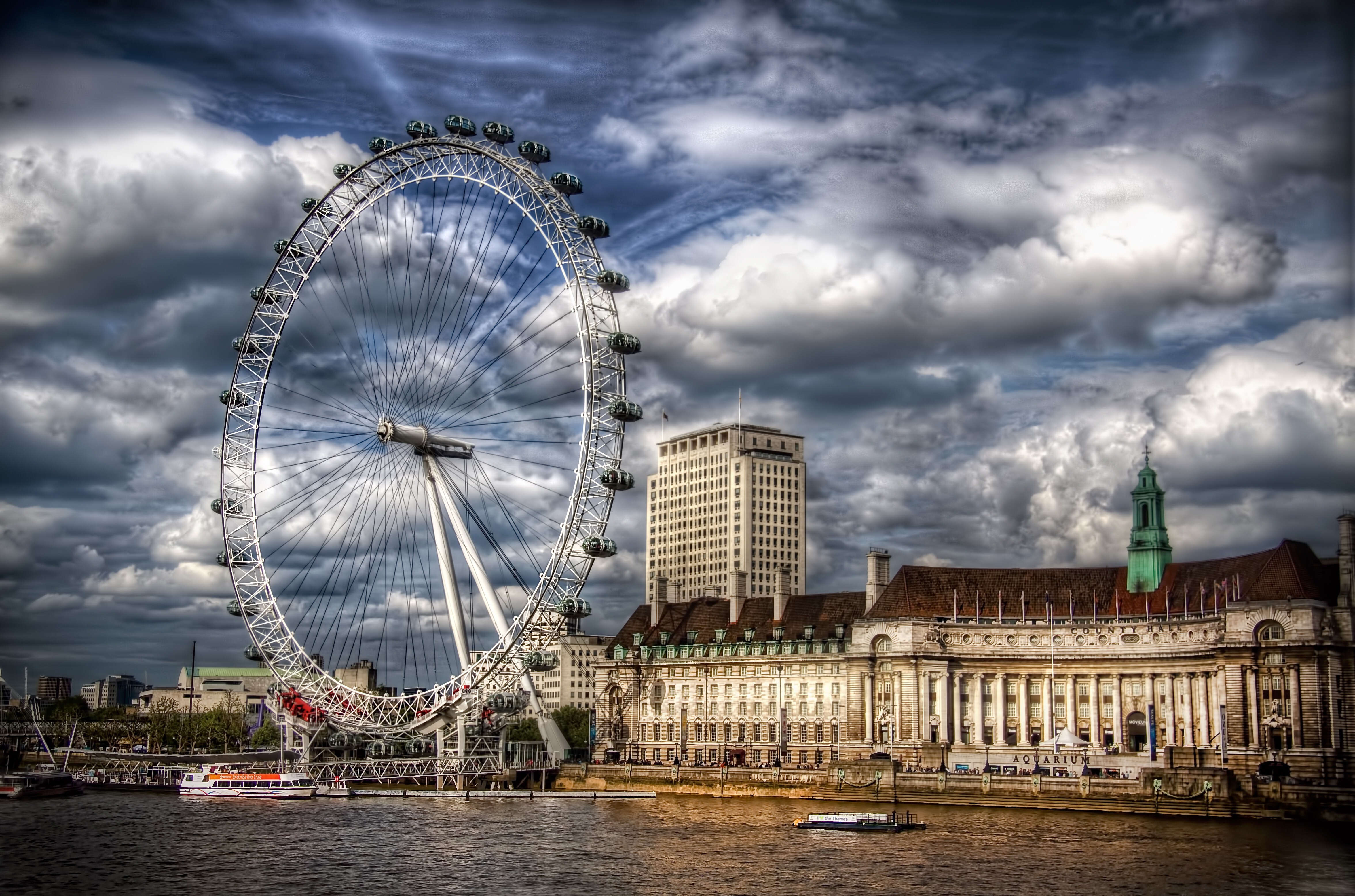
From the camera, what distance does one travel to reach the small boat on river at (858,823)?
86000 millimetres

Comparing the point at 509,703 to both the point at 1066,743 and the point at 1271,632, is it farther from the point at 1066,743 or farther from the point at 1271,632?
the point at 1271,632

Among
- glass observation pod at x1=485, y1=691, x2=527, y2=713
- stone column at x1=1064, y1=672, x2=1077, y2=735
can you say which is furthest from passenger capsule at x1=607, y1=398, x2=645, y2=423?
stone column at x1=1064, y1=672, x2=1077, y2=735

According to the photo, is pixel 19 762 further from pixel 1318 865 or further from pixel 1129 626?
A: pixel 1318 865

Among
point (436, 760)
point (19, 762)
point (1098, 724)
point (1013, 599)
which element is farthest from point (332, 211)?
point (19, 762)

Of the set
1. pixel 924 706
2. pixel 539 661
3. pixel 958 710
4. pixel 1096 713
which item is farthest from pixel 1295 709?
pixel 539 661

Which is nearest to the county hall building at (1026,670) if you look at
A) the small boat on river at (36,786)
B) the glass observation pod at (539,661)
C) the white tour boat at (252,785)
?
the glass observation pod at (539,661)

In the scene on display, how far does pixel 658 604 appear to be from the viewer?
147125mm

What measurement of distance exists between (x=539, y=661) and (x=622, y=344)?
80.2ft

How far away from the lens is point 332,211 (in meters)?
106

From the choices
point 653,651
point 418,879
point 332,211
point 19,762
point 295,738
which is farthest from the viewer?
point 19,762

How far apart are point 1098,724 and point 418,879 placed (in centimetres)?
7400

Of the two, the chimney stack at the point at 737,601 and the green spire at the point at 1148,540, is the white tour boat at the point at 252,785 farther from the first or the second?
the green spire at the point at 1148,540

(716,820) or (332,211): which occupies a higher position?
(332,211)

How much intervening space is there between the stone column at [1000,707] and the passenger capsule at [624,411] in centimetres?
4402
